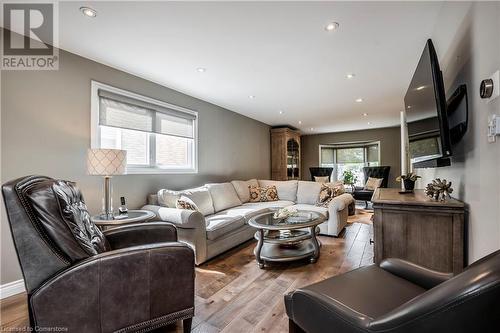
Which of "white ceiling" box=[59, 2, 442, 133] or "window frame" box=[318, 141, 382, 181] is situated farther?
"window frame" box=[318, 141, 382, 181]

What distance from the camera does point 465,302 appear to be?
1.99ft

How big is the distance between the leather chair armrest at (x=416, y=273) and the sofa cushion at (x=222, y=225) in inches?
74.4

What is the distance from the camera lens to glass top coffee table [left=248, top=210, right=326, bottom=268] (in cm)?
270

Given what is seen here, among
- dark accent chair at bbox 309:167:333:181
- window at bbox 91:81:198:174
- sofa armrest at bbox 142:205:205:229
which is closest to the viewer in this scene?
sofa armrest at bbox 142:205:205:229

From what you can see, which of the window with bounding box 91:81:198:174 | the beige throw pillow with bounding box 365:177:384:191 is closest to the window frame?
the beige throw pillow with bounding box 365:177:384:191

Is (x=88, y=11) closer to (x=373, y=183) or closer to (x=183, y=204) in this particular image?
(x=183, y=204)

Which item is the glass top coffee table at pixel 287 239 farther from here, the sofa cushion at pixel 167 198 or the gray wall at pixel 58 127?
the gray wall at pixel 58 127

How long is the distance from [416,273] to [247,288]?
143 cm

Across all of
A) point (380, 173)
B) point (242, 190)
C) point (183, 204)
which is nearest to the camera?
point (183, 204)

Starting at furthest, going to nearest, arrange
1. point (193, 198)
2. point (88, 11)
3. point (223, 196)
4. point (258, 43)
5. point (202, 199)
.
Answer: point (223, 196)
point (202, 199)
point (193, 198)
point (258, 43)
point (88, 11)

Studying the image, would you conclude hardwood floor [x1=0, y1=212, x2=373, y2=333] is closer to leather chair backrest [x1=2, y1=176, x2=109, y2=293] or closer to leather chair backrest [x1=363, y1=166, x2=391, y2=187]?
leather chair backrest [x1=2, y1=176, x2=109, y2=293]

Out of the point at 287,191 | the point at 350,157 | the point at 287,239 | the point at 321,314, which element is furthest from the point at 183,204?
the point at 350,157

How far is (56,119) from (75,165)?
49cm

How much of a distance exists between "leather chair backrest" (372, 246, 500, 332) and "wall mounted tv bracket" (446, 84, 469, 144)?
1.25 metres
